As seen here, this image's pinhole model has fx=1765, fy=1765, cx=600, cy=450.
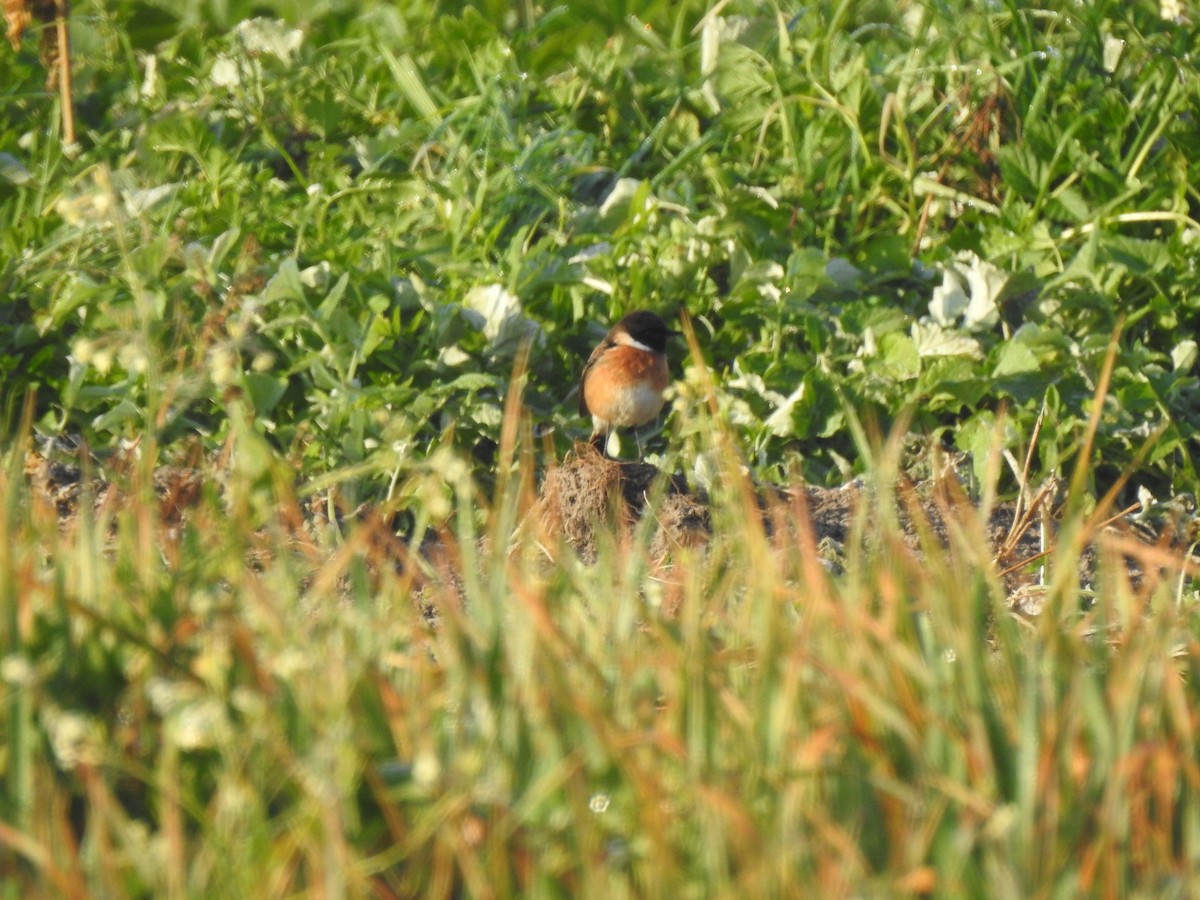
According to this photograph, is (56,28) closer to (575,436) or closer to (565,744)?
(575,436)

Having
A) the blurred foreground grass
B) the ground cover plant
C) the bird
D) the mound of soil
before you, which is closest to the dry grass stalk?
the ground cover plant

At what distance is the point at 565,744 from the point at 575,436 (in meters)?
2.74

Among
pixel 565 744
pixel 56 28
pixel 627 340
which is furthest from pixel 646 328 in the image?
pixel 565 744

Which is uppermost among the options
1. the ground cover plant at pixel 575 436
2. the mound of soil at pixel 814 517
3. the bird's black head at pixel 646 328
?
the ground cover plant at pixel 575 436

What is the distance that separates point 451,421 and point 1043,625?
2.39 meters

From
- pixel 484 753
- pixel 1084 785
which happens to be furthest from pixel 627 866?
pixel 1084 785

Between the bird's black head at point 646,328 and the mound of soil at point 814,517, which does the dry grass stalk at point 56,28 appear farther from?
the mound of soil at point 814,517

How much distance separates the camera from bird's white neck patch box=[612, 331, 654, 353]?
5027mm

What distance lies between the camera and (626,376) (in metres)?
4.82

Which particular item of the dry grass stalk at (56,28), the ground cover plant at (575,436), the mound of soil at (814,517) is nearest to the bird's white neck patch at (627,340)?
the ground cover plant at (575,436)

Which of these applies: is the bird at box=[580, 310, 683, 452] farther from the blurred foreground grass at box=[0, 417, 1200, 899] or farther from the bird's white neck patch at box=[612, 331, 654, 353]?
the blurred foreground grass at box=[0, 417, 1200, 899]

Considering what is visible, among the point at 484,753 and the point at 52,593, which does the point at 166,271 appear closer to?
the point at 52,593

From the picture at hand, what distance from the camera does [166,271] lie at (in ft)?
17.3

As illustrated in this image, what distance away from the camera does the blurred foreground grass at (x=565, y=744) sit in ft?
7.28
